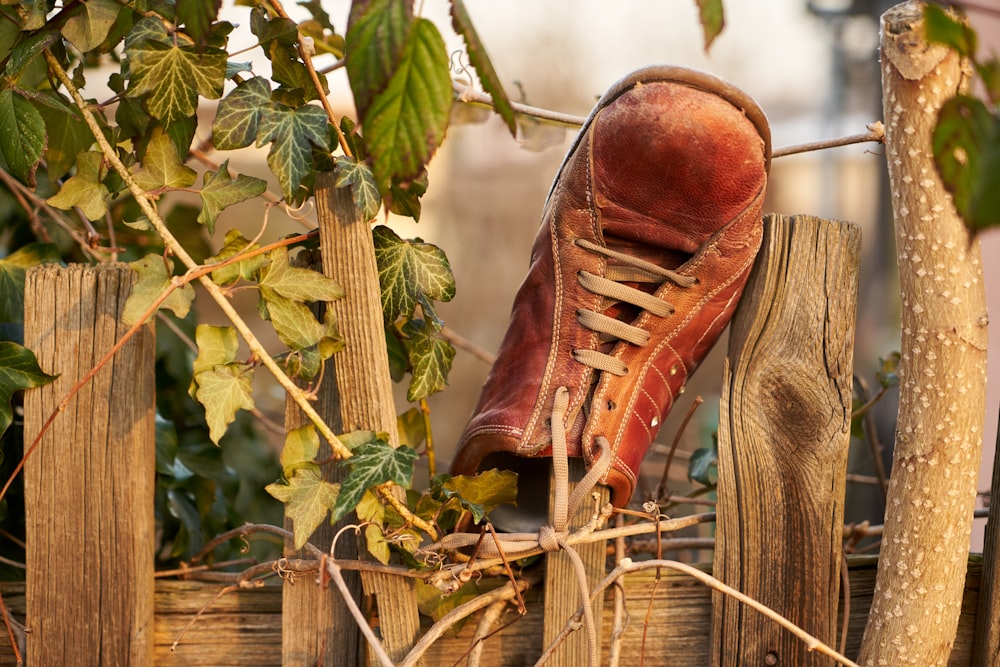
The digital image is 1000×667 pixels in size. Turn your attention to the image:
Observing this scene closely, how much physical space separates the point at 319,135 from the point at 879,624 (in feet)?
2.50

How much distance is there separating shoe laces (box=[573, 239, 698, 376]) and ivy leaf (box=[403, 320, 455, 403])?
0.16 metres

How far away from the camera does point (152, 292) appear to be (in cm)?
78

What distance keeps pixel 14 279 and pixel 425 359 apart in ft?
1.77

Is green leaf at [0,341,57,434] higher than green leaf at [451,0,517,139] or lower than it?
lower

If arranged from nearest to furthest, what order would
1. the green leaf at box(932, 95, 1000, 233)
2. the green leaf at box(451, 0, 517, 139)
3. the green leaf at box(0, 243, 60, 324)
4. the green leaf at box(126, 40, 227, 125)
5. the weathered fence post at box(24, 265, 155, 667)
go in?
the green leaf at box(932, 95, 1000, 233) < the green leaf at box(451, 0, 517, 139) < the green leaf at box(126, 40, 227, 125) < the weathered fence post at box(24, 265, 155, 667) < the green leaf at box(0, 243, 60, 324)

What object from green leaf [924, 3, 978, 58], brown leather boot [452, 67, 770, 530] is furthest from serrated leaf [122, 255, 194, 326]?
green leaf [924, 3, 978, 58]

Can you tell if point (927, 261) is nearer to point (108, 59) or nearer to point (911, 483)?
point (911, 483)

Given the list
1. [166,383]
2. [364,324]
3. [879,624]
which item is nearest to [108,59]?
[166,383]

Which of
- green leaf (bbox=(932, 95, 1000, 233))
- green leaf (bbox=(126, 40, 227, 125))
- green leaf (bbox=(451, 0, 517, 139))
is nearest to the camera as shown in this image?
green leaf (bbox=(932, 95, 1000, 233))

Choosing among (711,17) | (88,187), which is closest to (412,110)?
(711,17)

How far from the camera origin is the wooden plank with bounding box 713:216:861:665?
90 cm

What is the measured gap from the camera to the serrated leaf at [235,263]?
2.61 ft

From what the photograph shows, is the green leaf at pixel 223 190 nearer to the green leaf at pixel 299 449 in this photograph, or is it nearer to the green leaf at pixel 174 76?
the green leaf at pixel 174 76

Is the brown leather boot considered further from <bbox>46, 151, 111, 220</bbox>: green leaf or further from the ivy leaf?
<bbox>46, 151, 111, 220</bbox>: green leaf
